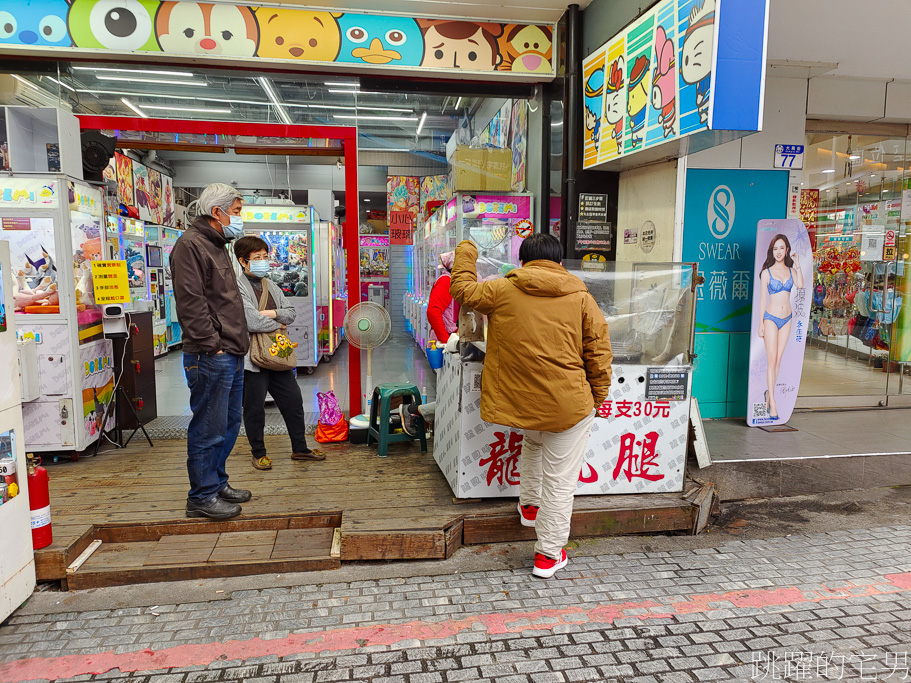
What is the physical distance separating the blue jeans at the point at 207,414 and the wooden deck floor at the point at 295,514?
10.9 inches

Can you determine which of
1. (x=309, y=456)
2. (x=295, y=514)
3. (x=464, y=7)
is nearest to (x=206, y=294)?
(x=295, y=514)

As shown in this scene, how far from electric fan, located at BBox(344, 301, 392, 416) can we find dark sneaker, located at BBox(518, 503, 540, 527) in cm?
200

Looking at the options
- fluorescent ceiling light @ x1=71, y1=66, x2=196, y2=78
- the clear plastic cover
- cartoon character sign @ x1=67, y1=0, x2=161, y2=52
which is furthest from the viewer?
fluorescent ceiling light @ x1=71, y1=66, x2=196, y2=78

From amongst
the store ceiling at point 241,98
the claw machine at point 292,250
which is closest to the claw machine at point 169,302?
the claw machine at point 292,250

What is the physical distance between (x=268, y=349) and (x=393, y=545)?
6.15 ft

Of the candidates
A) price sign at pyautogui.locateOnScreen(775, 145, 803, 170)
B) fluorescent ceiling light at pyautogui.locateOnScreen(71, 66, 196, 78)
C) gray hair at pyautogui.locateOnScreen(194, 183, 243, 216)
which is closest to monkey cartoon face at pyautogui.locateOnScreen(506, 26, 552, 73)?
price sign at pyautogui.locateOnScreen(775, 145, 803, 170)

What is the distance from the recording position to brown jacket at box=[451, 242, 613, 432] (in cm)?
318

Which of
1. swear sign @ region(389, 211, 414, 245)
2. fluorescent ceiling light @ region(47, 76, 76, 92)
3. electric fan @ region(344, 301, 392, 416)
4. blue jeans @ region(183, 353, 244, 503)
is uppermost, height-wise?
fluorescent ceiling light @ region(47, 76, 76, 92)

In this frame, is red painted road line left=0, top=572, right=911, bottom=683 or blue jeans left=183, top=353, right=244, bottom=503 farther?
blue jeans left=183, top=353, right=244, bottom=503

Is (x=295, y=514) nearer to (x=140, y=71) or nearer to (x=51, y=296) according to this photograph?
(x=51, y=296)

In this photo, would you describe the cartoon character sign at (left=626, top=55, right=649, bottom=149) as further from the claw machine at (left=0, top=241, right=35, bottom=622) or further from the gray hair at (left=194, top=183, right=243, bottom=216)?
the claw machine at (left=0, top=241, right=35, bottom=622)

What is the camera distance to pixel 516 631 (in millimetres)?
2814

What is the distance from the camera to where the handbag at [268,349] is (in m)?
4.46

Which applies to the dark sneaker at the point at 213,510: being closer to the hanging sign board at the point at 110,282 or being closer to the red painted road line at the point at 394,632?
the red painted road line at the point at 394,632
